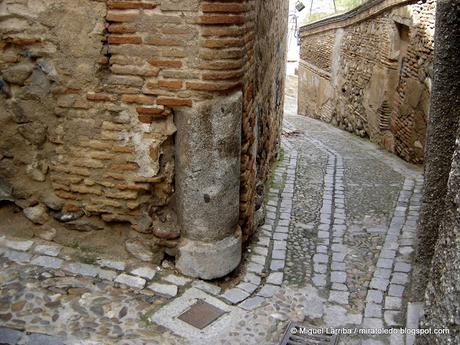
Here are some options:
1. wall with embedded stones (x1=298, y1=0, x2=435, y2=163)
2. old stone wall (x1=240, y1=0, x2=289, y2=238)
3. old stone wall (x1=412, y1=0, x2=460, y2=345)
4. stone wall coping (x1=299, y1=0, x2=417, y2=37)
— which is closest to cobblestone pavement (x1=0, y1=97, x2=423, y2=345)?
old stone wall (x1=240, y1=0, x2=289, y2=238)

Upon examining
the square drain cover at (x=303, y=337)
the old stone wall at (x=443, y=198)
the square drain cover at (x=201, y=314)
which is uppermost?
the old stone wall at (x=443, y=198)


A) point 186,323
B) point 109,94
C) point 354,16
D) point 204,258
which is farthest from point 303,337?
point 354,16

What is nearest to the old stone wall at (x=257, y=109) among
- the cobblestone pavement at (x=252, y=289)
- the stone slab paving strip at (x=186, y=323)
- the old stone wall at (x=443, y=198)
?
the cobblestone pavement at (x=252, y=289)

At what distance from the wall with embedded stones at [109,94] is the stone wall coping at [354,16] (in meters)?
6.78

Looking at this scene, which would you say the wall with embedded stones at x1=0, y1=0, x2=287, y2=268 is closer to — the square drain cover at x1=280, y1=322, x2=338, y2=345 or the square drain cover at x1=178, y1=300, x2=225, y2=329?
the square drain cover at x1=178, y1=300, x2=225, y2=329

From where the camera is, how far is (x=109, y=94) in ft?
14.5

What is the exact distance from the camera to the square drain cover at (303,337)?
408cm

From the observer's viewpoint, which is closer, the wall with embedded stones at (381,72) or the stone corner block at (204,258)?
the stone corner block at (204,258)

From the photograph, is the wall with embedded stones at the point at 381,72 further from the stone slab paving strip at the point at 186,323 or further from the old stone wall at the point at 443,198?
the stone slab paving strip at the point at 186,323

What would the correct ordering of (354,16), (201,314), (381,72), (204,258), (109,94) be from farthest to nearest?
(354,16) < (381,72) < (204,258) < (109,94) < (201,314)

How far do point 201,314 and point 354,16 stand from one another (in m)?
11.0

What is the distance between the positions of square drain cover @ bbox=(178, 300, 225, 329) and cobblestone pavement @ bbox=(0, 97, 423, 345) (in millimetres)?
54

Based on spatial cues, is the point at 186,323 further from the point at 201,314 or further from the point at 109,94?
the point at 109,94

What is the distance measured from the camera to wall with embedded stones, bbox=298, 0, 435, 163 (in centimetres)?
924
